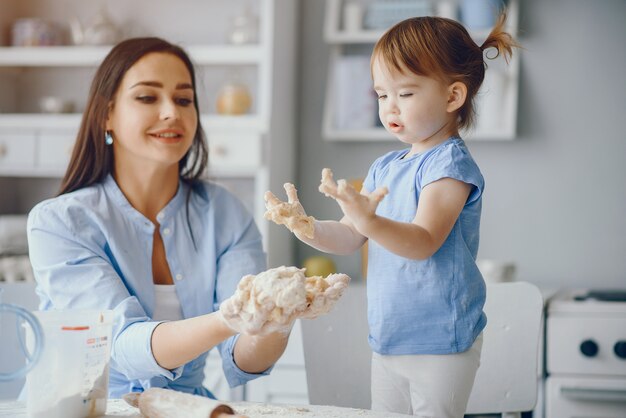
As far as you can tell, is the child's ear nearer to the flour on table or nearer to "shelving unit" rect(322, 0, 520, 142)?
the flour on table

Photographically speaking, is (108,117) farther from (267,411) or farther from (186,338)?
(267,411)

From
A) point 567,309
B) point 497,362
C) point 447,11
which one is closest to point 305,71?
point 447,11

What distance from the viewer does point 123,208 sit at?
157 centimetres

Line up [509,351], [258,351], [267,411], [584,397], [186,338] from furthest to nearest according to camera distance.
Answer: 1. [584,397]
2. [509,351]
3. [258,351]
4. [186,338]
5. [267,411]

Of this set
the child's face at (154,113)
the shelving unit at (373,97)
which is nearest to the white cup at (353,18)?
the shelving unit at (373,97)

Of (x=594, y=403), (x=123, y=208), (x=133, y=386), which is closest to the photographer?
(x=133, y=386)

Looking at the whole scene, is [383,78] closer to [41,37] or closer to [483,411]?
[483,411]

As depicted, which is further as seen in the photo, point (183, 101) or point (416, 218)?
point (183, 101)

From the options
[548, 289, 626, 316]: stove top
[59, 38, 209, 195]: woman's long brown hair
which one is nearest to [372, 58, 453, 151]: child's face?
[59, 38, 209, 195]: woman's long brown hair

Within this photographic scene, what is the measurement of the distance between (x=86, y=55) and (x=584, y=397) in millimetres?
1867

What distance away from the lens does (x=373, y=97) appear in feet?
8.91

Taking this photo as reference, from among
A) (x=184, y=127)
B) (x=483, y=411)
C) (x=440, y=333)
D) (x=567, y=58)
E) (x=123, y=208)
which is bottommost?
(x=483, y=411)

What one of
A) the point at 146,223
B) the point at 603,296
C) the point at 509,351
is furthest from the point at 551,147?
the point at 146,223

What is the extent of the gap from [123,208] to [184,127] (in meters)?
0.20
